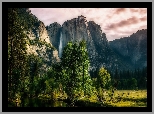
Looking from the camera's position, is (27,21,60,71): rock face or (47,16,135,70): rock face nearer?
(47,16,135,70): rock face

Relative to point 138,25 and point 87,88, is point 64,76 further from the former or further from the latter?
point 138,25

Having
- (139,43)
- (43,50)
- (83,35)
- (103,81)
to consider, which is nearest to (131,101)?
(103,81)

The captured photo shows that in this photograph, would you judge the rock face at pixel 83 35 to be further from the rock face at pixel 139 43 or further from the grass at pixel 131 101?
the grass at pixel 131 101

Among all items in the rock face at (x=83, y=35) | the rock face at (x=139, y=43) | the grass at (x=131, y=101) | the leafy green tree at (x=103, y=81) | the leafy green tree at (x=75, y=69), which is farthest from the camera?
the rock face at (x=83, y=35)

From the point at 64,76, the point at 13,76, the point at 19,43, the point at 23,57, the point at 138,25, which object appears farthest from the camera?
the point at 23,57

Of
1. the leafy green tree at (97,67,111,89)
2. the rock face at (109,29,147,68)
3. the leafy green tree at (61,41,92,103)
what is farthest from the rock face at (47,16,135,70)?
the rock face at (109,29,147,68)

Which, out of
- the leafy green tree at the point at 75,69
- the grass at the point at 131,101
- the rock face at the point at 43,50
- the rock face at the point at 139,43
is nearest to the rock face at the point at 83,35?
the leafy green tree at the point at 75,69

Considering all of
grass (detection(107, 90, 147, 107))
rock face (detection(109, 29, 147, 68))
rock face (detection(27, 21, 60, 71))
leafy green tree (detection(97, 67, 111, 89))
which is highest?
rock face (detection(27, 21, 60, 71))

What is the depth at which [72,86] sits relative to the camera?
83.3 ft

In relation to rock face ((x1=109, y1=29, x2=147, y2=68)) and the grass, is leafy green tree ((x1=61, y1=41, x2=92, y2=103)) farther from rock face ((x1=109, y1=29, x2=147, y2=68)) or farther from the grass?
rock face ((x1=109, y1=29, x2=147, y2=68))

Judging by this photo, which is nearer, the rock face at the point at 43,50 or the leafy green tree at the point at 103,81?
the leafy green tree at the point at 103,81

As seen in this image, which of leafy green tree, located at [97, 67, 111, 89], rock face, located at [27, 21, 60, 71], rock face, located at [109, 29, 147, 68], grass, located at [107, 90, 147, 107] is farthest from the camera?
rock face, located at [27, 21, 60, 71]
